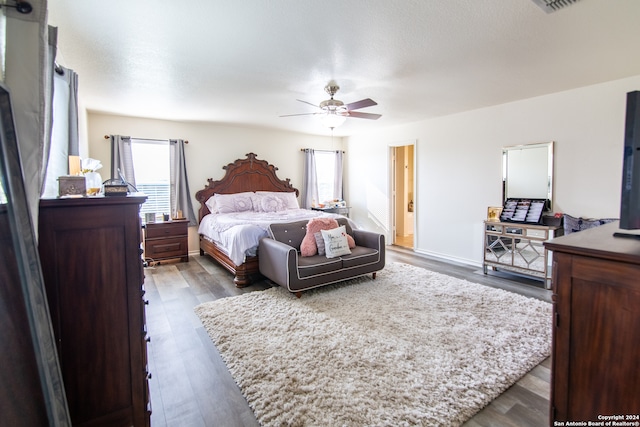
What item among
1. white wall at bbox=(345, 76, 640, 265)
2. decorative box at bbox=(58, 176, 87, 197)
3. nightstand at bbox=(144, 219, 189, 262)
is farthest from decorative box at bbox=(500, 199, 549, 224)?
nightstand at bbox=(144, 219, 189, 262)

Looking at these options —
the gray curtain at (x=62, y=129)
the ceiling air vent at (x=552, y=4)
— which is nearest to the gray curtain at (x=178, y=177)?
the gray curtain at (x=62, y=129)

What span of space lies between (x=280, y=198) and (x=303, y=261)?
9.08 ft

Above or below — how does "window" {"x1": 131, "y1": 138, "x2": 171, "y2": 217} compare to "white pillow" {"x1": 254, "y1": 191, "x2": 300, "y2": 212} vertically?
above

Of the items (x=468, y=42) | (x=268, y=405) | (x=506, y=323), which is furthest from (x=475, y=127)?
(x=268, y=405)

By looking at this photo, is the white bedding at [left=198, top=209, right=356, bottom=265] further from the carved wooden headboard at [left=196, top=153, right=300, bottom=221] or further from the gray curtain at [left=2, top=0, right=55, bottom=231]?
the gray curtain at [left=2, top=0, right=55, bottom=231]

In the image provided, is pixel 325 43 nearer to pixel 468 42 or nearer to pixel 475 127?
pixel 468 42

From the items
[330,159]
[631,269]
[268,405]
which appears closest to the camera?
[631,269]

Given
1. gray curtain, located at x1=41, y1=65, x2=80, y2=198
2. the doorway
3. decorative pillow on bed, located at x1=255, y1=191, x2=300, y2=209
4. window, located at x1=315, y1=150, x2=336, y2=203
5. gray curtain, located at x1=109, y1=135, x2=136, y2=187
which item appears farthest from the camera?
window, located at x1=315, y1=150, x2=336, y2=203

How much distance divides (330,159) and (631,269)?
21.2 ft

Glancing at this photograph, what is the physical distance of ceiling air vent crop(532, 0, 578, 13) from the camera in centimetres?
A: 184

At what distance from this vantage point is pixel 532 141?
4098 millimetres

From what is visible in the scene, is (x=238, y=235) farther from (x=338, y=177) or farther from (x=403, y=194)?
(x=403, y=194)

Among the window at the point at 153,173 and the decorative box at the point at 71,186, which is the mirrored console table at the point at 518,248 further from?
the window at the point at 153,173

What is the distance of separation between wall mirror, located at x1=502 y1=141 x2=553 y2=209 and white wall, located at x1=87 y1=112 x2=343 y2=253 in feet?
13.3
